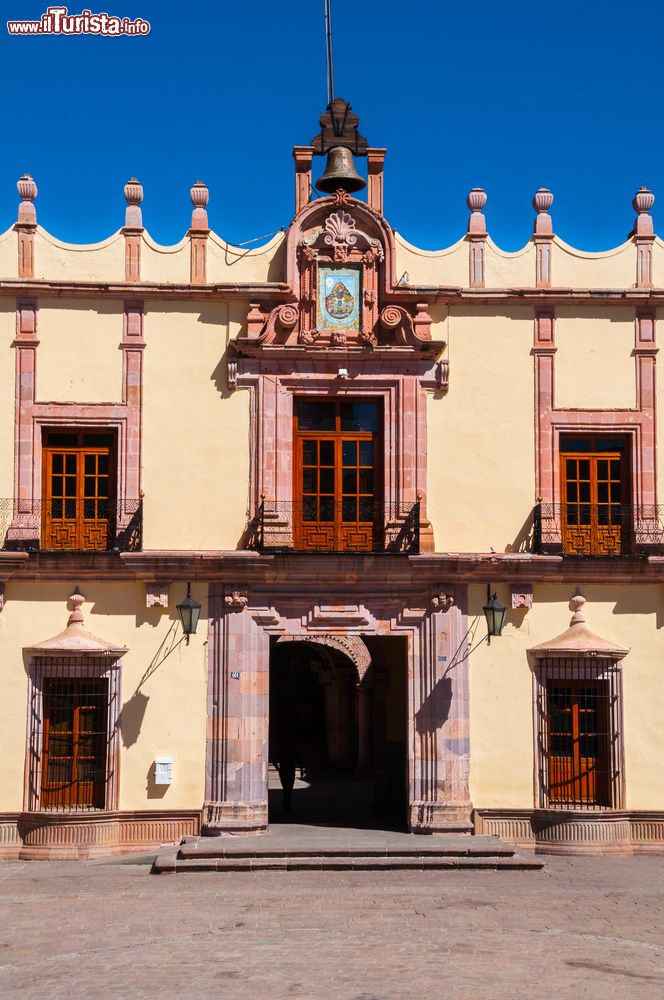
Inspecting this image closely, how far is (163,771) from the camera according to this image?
18062 mm

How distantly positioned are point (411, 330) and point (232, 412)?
2.82 meters

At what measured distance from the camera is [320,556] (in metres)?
18.3

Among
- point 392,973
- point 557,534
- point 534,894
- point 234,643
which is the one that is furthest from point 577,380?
point 392,973

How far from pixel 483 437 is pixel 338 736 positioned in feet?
51.7

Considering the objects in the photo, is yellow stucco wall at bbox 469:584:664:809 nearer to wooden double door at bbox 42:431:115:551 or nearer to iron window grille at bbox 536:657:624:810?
iron window grille at bbox 536:657:624:810

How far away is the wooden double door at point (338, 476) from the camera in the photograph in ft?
61.4

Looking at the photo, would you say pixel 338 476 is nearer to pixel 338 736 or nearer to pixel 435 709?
pixel 435 709

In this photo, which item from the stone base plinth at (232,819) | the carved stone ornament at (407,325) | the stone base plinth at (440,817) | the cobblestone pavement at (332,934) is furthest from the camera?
the carved stone ornament at (407,325)

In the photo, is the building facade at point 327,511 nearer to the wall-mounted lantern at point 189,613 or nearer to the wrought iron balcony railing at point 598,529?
the wrought iron balcony railing at point 598,529

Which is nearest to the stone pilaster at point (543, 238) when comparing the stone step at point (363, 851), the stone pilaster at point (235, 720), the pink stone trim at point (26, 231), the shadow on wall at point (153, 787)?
the stone pilaster at point (235, 720)

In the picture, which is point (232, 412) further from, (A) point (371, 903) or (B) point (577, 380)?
(A) point (371, 903)

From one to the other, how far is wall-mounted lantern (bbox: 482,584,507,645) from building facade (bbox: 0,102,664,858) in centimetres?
16

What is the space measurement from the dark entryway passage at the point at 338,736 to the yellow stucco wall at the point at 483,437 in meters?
2.52

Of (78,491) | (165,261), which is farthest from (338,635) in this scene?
(165,261)
